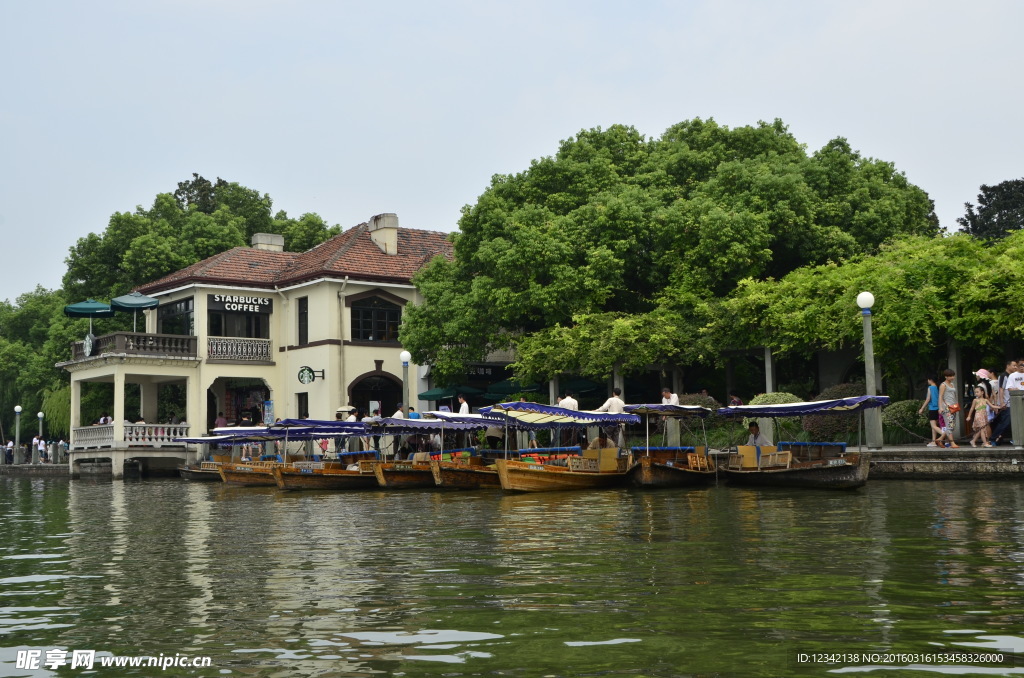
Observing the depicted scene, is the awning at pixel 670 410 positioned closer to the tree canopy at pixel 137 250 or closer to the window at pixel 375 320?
the window at pixel 375 320

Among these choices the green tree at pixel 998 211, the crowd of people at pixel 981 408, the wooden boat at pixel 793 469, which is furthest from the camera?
the green tree at pixel 998 211

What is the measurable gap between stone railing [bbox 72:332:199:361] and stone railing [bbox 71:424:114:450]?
2.88 metres

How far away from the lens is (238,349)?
45.0m

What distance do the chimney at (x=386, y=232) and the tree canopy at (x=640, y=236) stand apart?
29.2 ft

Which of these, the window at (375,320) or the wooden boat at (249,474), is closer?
the wooden boat at (249,474)

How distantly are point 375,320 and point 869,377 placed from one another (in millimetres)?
23930

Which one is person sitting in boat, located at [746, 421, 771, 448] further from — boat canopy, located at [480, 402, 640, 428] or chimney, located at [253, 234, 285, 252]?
chimney, located at [253, 234, 285, 252]

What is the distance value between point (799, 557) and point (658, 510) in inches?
272

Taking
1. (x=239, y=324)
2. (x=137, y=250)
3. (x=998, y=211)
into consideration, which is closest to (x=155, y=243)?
(x=137, y=250)

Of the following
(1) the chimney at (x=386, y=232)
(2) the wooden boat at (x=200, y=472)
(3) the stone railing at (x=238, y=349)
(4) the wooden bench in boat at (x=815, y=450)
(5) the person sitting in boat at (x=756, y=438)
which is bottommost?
(2) the wooden boat at (x=200, y=472)

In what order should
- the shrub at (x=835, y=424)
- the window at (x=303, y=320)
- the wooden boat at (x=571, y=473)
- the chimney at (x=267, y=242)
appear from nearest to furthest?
the wooden boat at (x=571, y=473), the shrub at (x=835, y=424), the window at (x=303, y=320), the chimney at (x=267, y=242)

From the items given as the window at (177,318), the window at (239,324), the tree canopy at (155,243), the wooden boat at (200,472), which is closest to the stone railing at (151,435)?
the wooden boat at (200,472)

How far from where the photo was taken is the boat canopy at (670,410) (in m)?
26.4

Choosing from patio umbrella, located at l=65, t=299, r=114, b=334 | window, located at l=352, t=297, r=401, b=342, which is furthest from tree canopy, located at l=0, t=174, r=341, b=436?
window, located at l=352, t=297, r=401, b=342
